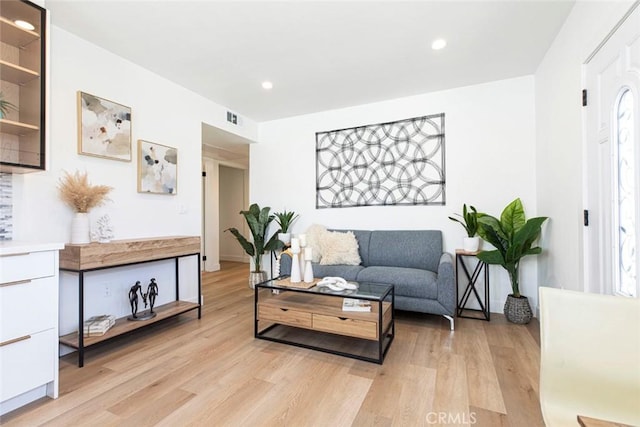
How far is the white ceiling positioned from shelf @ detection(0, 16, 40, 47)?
1.14 feet

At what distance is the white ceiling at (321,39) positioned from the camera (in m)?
2.01

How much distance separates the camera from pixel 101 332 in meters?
2.19

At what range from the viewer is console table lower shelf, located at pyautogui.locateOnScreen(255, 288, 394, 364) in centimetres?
208

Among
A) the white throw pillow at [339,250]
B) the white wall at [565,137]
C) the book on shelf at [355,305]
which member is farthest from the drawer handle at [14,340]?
the white wall at [565,137]

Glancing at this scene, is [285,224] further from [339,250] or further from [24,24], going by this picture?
[24,24]

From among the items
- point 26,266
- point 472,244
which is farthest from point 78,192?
point 472,244

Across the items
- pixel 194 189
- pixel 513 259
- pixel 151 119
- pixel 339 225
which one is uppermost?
pixel 151 119

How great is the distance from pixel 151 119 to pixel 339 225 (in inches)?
99.8

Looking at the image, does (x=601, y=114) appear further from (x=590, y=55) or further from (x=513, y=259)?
(x=513, y=259)

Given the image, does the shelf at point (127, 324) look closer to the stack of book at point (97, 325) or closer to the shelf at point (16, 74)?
the stack of book at point (97, 325)

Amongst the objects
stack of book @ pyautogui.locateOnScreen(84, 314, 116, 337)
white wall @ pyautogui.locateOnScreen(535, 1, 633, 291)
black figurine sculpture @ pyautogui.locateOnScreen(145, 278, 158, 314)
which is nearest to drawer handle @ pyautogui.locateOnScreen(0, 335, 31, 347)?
stack of book @ pyautogui.locateOnScreen(84, 314, 116, 337)

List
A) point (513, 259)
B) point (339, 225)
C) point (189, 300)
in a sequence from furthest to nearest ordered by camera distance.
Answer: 1. point (339, 225)
2. point (189, 300)
3. point (513, 259)

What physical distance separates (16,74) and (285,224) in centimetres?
290

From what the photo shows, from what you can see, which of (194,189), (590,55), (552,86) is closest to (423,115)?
(552,86)
